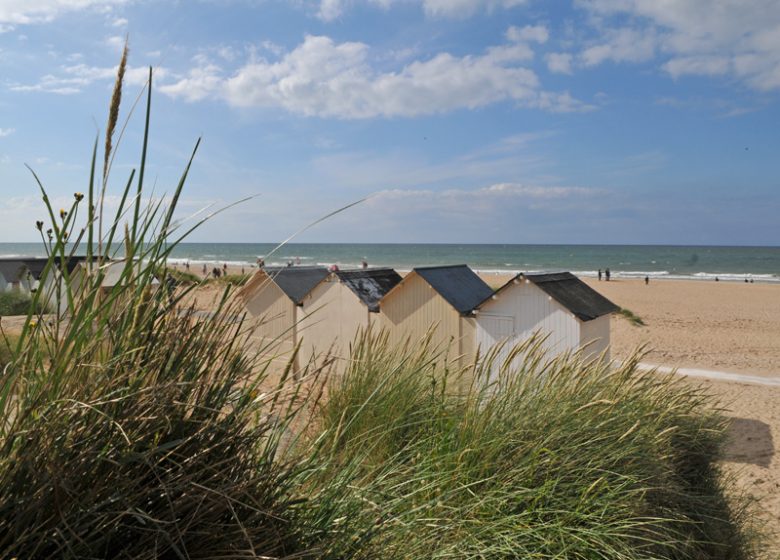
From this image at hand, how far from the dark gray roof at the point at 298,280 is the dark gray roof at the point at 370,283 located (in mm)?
376

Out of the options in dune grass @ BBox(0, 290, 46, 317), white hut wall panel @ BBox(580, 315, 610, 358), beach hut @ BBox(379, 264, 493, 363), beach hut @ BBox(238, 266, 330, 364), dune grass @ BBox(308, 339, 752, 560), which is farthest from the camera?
dune grass @ BBox(0, 290, 46, 317)

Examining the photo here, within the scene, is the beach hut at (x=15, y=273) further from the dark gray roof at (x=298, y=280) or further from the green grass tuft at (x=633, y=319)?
the green grass tuft at (x=633, y=319)

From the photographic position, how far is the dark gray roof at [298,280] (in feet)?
28.8

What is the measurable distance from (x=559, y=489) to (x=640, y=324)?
21213 mm

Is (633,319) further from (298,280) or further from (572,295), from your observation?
(298,280)

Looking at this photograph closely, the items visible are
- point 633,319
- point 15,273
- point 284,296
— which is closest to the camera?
point 284,296

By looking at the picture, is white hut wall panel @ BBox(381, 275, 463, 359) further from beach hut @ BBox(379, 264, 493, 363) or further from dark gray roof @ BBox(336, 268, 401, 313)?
dark gray roof @ BBox(336, 268, 401, 313)

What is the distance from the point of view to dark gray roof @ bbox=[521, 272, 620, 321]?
680 cm

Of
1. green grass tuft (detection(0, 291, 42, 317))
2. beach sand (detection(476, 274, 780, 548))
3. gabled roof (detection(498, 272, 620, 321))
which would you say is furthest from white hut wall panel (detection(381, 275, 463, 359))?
green grass tuft (detection(0, 291, 42, 317))

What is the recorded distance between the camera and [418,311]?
7754mm

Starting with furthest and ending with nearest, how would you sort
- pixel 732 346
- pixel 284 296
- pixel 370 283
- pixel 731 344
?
1. pixel 731 344
2. pixel 732 346
3. pixel 370 283
4. pixel 284 296

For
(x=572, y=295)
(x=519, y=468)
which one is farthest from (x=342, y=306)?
(x=519, y=468)

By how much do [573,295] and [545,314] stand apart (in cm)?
54

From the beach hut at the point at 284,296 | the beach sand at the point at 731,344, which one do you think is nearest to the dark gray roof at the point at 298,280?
the beach hut at the point at 284,296
